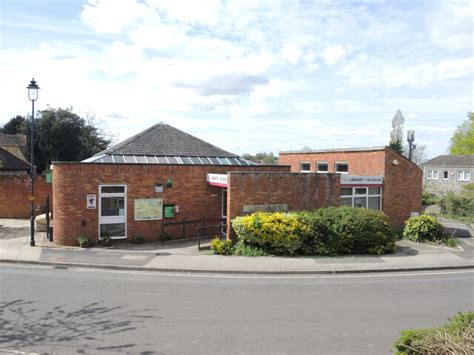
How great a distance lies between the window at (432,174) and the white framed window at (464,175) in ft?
11.8

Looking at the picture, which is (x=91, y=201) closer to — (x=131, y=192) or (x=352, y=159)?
(x=131, y=192)

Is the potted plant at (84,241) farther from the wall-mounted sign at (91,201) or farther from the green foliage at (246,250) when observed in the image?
the green foliage at (246,250)

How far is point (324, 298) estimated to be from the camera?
9828 millimetres

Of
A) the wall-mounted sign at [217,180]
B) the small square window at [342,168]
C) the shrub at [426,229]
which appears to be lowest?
the shrub at [426,229]

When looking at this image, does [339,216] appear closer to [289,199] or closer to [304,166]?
[289,199]

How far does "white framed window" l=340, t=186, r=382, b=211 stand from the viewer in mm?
19906

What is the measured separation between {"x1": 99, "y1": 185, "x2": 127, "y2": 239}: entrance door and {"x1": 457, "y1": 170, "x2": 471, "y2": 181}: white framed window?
156ft

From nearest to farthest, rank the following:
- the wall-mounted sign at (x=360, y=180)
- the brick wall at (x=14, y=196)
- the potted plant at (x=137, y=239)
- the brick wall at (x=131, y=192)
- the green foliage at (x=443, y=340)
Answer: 1. the green foliage at (x=443, y=340)
2. the brick wall at (x=131, y=192)
3. the potted plant at (x=137, y=239)
4. the wall-mounted sign at (x=360, y=180)
5. the brick wall at (x=14, y=196)

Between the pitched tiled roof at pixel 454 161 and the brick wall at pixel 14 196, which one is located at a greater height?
the pitched tiled roof at pixel 454 161

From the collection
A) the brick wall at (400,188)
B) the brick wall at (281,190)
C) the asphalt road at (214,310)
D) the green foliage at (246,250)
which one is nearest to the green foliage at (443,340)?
the asphalt road at (214,310)

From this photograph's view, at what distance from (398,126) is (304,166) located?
40.4m

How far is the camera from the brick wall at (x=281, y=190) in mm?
16031

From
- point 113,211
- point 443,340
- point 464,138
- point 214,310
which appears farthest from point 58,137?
point 464,138

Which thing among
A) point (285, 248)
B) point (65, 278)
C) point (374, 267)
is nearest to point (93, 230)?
point (65, 278)
